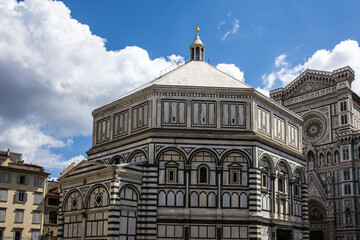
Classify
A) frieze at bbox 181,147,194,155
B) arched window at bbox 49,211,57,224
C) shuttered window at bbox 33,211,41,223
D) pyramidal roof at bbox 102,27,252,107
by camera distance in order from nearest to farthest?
frieze at bbox 181,147,194,155 < pyramidal roof at bbox 102,27,252,107 < shuttered window at bbox 33,211,41,223 < arched window at bbox 49,211,57,224

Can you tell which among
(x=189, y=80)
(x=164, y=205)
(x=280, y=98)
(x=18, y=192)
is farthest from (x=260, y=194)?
(x=280, y=98)

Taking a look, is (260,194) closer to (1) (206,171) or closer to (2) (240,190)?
(2) (240,190)

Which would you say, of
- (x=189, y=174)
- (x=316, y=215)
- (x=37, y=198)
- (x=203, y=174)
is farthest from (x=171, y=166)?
(x=316, y=215)

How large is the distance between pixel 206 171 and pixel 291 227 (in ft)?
32.1

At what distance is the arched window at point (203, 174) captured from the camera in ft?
119

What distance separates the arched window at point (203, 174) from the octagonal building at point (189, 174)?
8 centimetres

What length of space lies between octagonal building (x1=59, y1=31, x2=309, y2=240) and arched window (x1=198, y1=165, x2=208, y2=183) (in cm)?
8

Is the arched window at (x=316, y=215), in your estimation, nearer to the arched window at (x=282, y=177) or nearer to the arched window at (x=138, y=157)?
the arched window at (x=282, y=177)

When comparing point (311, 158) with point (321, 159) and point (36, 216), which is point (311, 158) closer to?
point (321, 159)

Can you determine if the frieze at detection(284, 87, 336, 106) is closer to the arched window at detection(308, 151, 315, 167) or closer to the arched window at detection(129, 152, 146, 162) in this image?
the arched window at detection(308, 151, 315, 167)

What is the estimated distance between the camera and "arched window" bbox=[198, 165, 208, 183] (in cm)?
3619

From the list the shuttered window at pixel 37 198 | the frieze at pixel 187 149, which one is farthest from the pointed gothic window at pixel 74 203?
the shuttered window at pixel 37 198

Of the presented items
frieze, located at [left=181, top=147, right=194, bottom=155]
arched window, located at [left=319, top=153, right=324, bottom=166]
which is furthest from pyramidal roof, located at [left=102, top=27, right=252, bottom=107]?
arched window, located at [left=319, top=153, right=324, bottom=166]

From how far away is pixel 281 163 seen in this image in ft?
133
